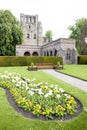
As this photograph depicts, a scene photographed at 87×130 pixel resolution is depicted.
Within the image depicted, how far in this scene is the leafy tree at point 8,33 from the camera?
139ft

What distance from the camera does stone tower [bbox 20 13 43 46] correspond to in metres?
64.5

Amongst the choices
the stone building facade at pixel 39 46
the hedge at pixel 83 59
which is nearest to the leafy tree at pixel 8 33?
the stone building facade at pixel 39 46

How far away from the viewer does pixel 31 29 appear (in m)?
65.2

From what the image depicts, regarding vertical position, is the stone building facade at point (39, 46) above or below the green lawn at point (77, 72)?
above

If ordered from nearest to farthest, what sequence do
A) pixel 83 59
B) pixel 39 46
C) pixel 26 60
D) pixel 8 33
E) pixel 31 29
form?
pixel 26 60
pixel 83 59
pixel 8 33
pixel 39 46
pixel 31 29

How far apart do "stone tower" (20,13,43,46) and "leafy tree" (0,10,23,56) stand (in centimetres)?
1823

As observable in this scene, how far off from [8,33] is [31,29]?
23.4 m

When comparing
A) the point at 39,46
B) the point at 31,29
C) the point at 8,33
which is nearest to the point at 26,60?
the point at 8,33

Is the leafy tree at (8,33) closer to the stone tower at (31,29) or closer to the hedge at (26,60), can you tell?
the hedge at (26,60)

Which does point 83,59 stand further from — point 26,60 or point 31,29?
point 31,29

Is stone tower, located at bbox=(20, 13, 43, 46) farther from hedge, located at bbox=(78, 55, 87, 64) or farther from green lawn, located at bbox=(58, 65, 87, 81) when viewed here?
green lawn, located at bbox=(58, 65, 87, 81)

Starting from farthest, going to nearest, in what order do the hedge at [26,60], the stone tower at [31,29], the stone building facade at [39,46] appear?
the stone tower at [31,29] < the stone building facade at [39,46] < the hedge at [26,60]

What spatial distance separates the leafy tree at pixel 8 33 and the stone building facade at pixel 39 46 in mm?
1687

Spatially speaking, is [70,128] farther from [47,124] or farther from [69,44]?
[69,44]
